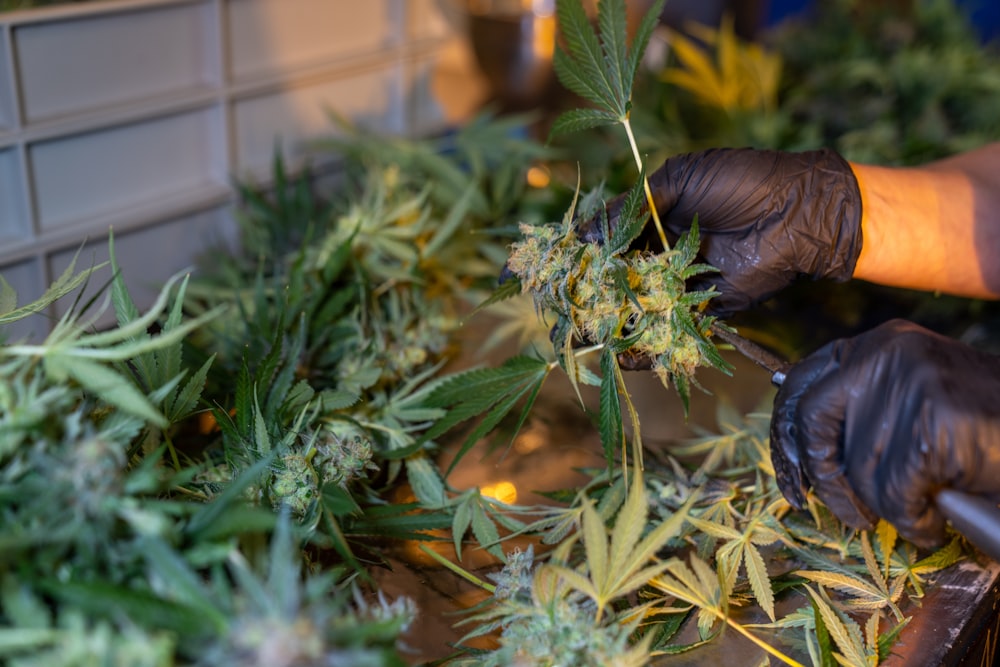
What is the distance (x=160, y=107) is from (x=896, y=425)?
1.02 meters

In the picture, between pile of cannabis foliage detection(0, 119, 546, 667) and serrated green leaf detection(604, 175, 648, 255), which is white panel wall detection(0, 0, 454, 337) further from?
serrated green leaf detection(604, 175, 648, 255)

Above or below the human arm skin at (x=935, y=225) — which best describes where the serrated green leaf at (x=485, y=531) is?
below

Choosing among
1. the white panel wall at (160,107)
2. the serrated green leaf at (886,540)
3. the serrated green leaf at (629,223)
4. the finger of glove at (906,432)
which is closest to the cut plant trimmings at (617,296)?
the serrated green leaf at (629,223)

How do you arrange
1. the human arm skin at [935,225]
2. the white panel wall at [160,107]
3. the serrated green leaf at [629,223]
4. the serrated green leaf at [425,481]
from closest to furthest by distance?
1. the serrated green leaf at [629,223]
2. the serrated green leaf at [425,481]
3. the human arm skin at [935,225]
4. the white panel wall at [160,107]

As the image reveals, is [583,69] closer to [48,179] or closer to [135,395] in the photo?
Result: [135,395]

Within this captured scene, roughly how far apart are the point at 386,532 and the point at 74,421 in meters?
0.31

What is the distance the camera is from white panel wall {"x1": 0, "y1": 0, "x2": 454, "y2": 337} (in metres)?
1.10

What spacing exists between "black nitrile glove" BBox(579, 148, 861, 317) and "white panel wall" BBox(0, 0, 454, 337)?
0.63 metres

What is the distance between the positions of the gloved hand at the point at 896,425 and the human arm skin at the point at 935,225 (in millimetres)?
292

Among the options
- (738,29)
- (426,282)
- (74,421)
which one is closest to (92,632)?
(74,421)

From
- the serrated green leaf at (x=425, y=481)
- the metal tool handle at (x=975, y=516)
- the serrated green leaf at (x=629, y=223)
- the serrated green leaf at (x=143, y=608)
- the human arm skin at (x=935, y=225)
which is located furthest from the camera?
the human arm skin at (x=935, y=225)

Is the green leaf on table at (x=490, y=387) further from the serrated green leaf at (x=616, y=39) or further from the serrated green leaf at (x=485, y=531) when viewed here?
the serrated green leaf at (x=616, y=39)

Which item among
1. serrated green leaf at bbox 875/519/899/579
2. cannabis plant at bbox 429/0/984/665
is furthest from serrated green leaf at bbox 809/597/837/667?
serrated green leaf at bbox 875/519/899/579

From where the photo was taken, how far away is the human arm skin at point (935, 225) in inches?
37.4
